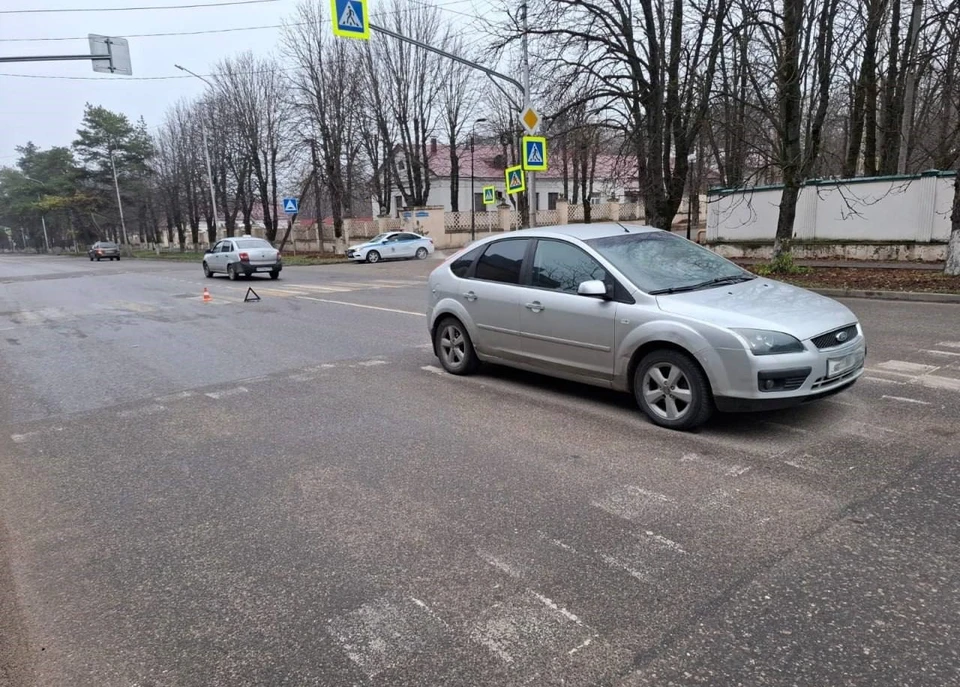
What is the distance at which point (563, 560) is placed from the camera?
3.35 meters

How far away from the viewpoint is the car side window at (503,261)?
259 inches

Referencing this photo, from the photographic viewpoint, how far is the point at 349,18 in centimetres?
1266

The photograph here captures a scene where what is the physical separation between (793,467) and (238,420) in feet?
15.2

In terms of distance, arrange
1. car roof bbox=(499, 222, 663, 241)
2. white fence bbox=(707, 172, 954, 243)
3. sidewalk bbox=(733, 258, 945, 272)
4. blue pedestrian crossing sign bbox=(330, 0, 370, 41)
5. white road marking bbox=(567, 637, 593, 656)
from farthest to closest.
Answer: white fence bbox=(707, 172, 954, 243)
sidewalk bbox=(733, 258, 945, 272)
blue pedestrian crossing sign bbox=(330, 0, 370, 41)
car roof bbox=(499, 222, 663, 241)
white road marking bbox=(567, 637, 593, 656)

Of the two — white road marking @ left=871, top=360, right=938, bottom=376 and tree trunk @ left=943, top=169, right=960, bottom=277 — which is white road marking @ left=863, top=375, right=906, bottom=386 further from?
tree trunk @ left=943, top=169, right=960, bottom=277

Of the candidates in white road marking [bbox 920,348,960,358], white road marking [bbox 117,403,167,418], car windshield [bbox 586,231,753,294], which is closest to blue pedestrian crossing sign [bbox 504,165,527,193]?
white road marking [bbox 920,348,960,358]

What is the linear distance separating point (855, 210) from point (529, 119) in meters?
9.57

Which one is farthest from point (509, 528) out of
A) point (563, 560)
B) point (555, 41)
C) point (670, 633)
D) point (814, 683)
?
point (555, 41)

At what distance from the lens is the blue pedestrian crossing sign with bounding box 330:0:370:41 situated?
491 inches

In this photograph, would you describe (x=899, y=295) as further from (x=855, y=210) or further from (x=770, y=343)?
(x=770, y=343)

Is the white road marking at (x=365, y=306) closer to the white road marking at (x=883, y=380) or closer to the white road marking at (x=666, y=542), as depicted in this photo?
the white road marking at (x=883, y=380)

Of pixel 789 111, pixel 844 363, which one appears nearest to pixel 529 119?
pixel 789 111

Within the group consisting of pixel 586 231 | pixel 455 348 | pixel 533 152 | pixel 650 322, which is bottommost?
pixel 455 348

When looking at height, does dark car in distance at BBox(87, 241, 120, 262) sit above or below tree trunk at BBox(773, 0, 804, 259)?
below
